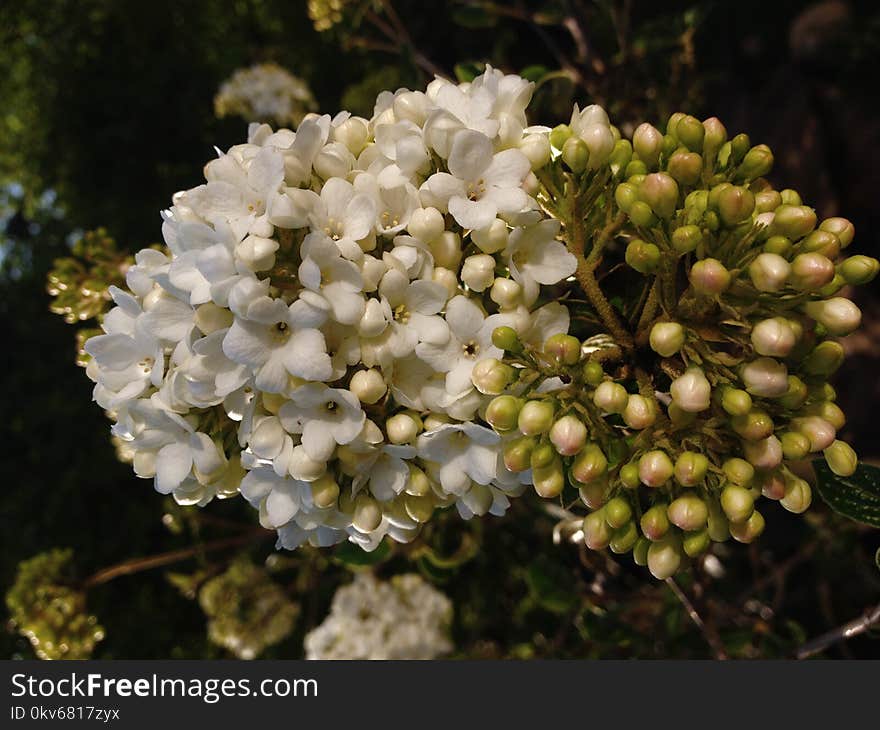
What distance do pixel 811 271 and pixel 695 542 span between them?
37 centimetres

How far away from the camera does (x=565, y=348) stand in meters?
0.96

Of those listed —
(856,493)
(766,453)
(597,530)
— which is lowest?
(597,530)

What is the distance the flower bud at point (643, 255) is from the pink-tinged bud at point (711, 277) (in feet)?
0.21

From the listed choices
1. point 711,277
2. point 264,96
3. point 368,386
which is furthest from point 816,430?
point 264,96

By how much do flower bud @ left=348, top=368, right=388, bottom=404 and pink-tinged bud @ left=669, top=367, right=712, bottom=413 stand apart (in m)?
0.37

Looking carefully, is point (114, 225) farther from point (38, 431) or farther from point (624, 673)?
point (624, 673)

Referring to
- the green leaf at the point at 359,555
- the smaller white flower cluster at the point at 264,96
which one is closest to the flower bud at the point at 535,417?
the green leaf at the point at 359,555

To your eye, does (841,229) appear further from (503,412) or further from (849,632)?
(849,632)

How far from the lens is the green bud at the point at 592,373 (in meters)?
0.98

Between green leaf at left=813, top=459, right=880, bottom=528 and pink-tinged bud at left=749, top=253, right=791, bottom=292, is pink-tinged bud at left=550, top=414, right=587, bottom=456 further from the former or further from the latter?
green leaf at left=813, top=459, right=880, bottom=528

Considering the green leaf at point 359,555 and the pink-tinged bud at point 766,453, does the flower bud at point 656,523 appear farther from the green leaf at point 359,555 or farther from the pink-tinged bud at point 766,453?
the green leaf at point 359,555

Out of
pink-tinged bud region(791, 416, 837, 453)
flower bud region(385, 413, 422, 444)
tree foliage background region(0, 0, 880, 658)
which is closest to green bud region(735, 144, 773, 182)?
pink-tinged bud region(791, 416, 837, 453)

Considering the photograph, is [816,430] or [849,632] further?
[849,632]

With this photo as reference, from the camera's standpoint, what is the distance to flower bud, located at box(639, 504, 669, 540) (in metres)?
0.97
